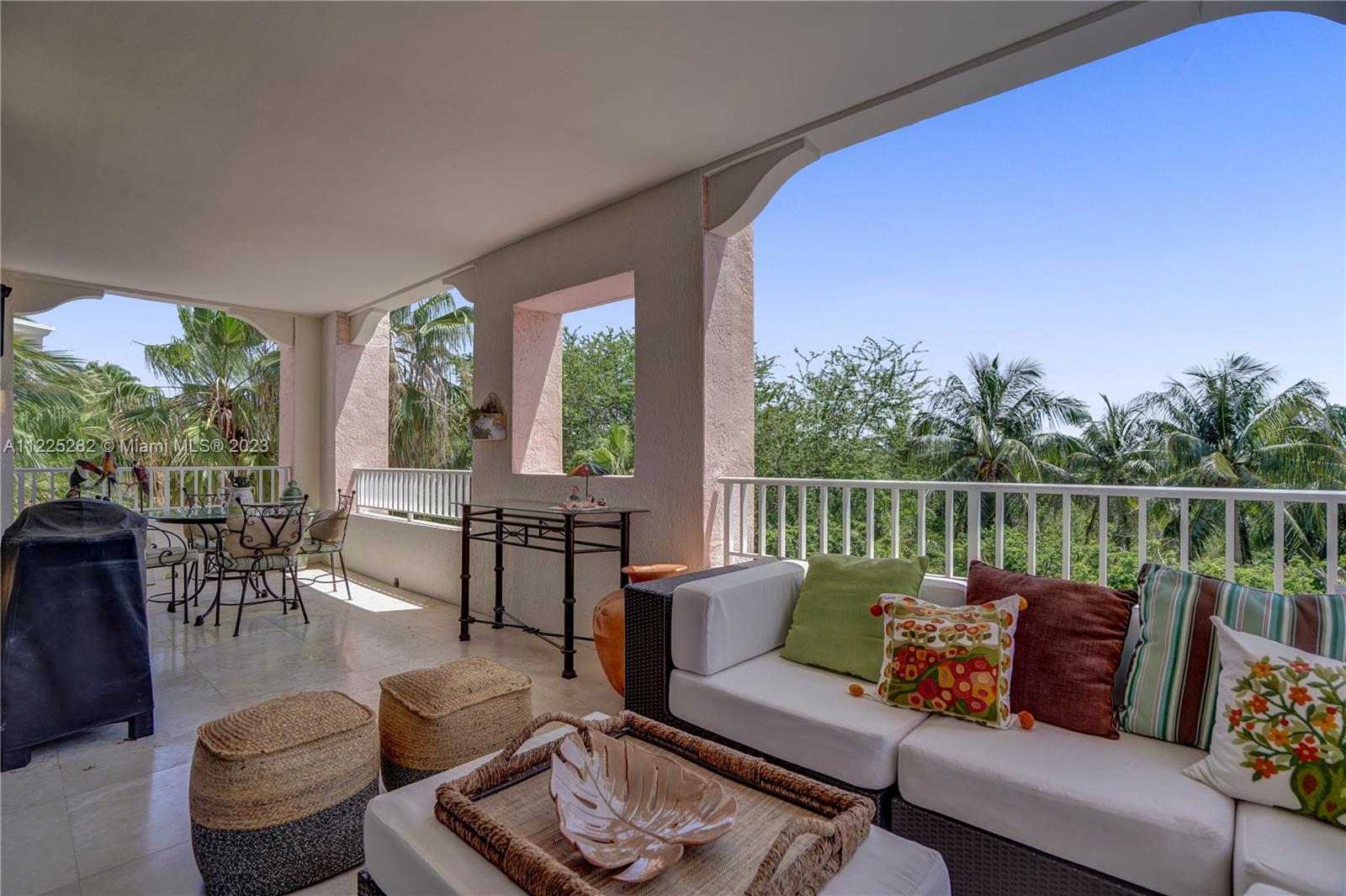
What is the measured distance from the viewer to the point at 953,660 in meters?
1.83

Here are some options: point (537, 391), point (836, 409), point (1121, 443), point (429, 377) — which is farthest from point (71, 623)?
point (1121, 443)

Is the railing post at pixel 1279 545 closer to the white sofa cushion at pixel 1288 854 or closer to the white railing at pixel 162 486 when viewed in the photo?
the white sofa cushion at pixel 1288 854

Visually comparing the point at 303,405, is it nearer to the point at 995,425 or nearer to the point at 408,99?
the point at 408,99

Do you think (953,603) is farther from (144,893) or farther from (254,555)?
(254,555)

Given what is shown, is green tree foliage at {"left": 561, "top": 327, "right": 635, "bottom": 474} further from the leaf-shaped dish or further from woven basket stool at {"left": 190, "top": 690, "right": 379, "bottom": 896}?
the leaf-shaped dish

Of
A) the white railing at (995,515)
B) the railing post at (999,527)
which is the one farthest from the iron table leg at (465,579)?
the railing post at (999,527)

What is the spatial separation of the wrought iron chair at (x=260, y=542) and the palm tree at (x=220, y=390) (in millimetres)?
6914

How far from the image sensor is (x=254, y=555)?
4.38 meters

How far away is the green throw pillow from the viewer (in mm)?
2141

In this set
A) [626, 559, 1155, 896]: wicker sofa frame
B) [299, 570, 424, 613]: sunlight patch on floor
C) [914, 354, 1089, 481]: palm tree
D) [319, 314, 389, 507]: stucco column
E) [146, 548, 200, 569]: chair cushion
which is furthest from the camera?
[914, 354, 1089, 481]: palm tree

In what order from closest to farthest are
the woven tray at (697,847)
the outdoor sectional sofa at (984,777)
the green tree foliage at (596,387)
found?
1. the woven tray at (697,847)
2. the outdoor sectional sofa at (984,777)
3. the green tree foliage at (596,387)

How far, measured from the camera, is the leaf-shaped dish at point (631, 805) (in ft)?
3.74

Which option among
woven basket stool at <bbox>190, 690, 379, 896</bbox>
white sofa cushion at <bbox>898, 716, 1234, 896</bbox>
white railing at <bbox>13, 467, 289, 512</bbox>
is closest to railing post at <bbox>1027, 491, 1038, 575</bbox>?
white sofa cushion at <bbox>898, 716, 1234, 896</bbox>

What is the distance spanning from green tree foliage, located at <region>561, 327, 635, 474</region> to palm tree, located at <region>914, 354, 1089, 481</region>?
7157 mm
